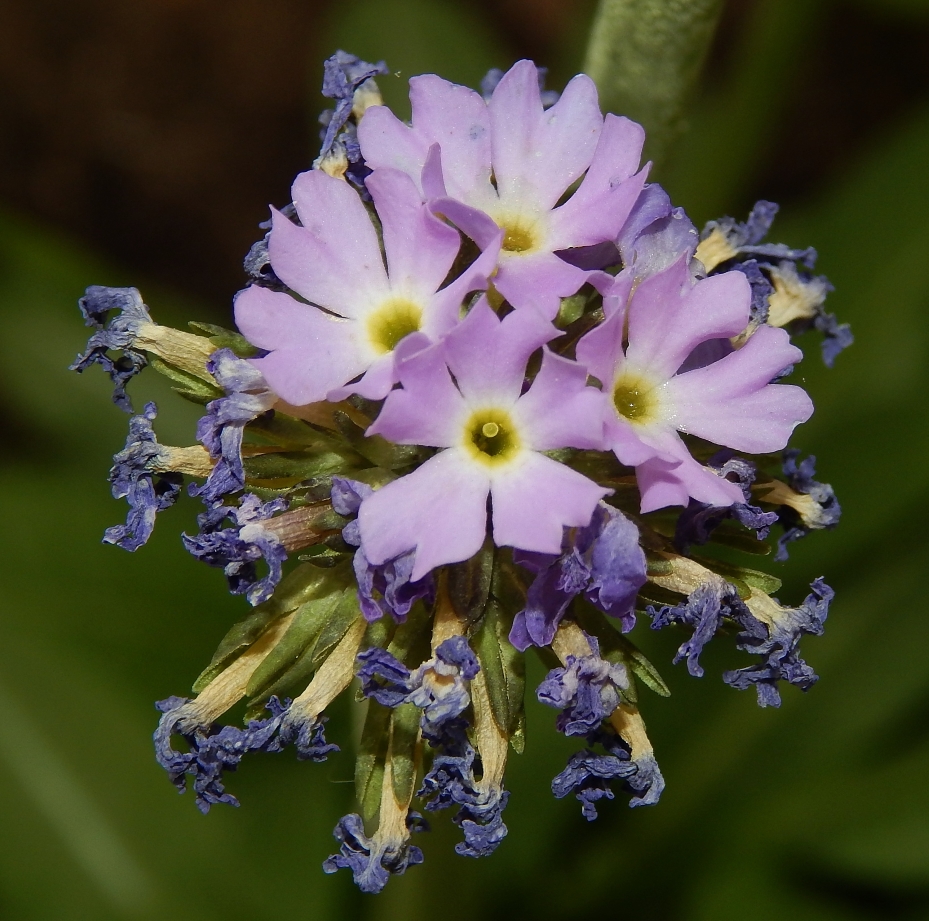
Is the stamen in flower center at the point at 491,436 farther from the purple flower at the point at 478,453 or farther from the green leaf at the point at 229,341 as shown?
the green leaf at the point at 229,341

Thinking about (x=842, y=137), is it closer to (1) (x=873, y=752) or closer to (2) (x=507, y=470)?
(1) (x=873, y=752)

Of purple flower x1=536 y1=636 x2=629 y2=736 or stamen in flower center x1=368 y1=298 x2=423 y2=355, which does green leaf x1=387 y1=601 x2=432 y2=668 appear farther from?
stamen in flower center x1=368 y1=298 x2=423 y2=355

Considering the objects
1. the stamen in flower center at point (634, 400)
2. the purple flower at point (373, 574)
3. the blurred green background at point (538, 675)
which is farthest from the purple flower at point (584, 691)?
the blurred green background at point (538, 675)

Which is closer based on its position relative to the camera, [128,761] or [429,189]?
[429,189]

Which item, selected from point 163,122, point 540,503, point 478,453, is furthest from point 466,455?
point 163,122

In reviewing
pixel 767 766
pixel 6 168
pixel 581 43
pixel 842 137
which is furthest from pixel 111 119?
pixel 767 766

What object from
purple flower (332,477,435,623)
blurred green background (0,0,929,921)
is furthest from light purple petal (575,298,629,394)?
blurred green background (0,0,929,921)
